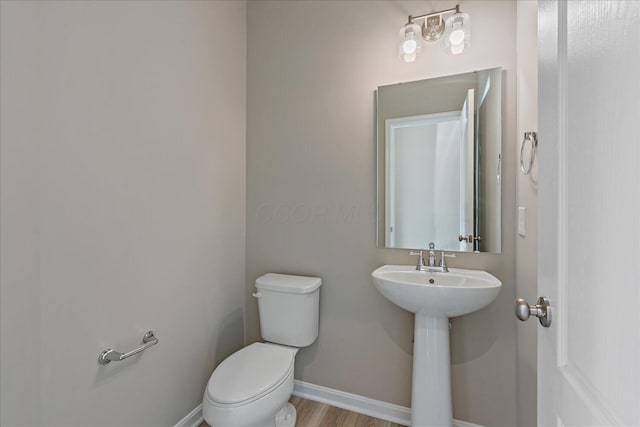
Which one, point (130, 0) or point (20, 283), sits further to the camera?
point (130, 0)

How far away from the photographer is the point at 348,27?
180 centimetres

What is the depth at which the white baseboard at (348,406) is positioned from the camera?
1675mm

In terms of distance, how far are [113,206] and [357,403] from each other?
1659 mm

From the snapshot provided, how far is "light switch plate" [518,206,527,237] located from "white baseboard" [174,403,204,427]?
1885 millimetres

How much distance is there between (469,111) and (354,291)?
3.79 feet

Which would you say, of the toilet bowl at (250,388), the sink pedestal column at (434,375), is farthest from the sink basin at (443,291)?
the toilet bowl at (250,388)

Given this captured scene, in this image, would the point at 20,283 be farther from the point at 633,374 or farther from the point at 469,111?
the point at 469,111

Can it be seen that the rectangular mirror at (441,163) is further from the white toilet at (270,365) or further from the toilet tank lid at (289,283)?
the white toilet at (270,365)

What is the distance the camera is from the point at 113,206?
4.17 ft

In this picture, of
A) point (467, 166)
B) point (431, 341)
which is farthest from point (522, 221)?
point (431, 341)

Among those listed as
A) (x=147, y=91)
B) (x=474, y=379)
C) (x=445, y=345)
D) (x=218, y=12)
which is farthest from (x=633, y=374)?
(x=218, y=12)

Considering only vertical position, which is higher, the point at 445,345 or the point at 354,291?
the point at 354,291

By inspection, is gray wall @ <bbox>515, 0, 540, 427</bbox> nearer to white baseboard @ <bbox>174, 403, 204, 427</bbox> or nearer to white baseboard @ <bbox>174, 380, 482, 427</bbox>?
white baseboard @ <bbox>174, 380, 482, 427</bbox>

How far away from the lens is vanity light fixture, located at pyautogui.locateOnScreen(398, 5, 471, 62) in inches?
59.3
